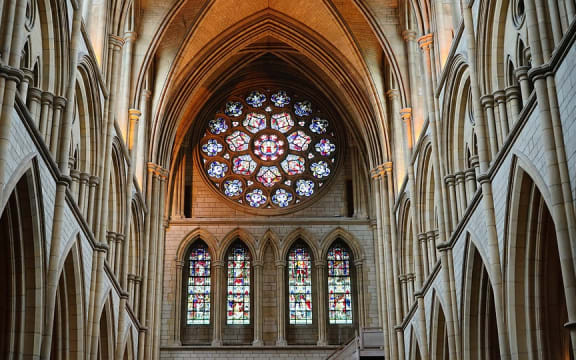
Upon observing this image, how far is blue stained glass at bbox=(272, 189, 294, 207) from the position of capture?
1298 inches

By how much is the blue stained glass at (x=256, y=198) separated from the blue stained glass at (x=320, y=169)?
2113 mm

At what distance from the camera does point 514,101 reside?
1592cm

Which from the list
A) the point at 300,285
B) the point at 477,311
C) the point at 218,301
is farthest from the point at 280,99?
the point at 477,311

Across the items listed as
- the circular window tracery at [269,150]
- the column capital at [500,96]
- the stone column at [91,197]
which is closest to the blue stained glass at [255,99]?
the circular window tracery at [269,150]

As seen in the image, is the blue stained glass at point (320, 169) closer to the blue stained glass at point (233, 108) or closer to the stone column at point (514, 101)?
the blue stained glass at point (233, 108)

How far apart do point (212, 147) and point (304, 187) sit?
379 cm

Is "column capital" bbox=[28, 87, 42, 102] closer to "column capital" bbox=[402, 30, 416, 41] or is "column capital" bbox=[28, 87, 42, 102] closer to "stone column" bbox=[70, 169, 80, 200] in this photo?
"stone column" bbox=[70, 169, 80, 200]

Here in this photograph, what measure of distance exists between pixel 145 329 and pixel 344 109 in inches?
440

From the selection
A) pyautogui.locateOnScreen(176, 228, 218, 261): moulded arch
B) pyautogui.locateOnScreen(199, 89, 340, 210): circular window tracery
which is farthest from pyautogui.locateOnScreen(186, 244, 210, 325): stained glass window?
pyautogui.locateOnScreen(199, 89, 340, 210): circular window tracery

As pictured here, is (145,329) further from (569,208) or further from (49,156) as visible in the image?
(569,208)

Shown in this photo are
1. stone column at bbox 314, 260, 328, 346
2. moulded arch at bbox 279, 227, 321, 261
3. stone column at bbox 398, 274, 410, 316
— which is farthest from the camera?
moulded arch at bbox 279, 227, 321, 261

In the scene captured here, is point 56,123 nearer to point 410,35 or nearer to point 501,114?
point 501,114

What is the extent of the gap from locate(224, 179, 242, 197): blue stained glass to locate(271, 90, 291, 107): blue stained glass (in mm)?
3537

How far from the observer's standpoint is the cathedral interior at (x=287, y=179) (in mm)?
14430
